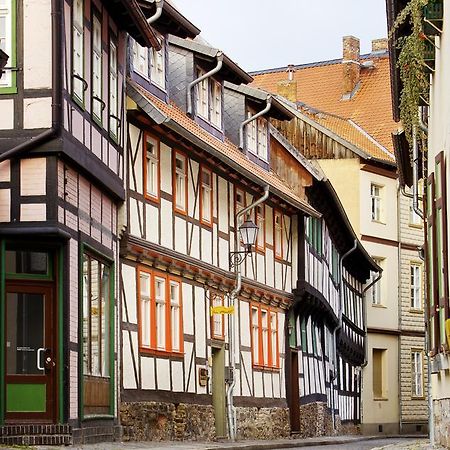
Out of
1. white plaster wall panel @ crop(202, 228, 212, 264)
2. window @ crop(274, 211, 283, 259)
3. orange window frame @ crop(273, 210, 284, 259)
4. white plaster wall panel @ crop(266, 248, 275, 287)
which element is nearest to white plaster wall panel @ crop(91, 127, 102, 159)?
white plaster wall panel @ crop(202, 228, 212, 264)

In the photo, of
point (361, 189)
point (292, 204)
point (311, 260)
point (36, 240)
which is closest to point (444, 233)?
point (36, 240)

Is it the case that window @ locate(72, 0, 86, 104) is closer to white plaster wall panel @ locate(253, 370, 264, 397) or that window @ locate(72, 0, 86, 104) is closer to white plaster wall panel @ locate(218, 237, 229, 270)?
white plaster wall panel @ locate(218, 237, 229, 270)

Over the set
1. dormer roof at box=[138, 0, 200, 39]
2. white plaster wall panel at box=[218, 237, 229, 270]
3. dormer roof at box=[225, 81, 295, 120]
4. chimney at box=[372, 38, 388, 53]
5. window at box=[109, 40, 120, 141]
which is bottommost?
white plaster wall panel at box=[218, 237, 229, 270]

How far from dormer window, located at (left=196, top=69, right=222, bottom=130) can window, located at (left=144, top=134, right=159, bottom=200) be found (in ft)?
15.6

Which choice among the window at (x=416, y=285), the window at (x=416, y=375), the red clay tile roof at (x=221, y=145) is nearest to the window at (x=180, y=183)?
the red clay tile roof at (x=221, y=145)

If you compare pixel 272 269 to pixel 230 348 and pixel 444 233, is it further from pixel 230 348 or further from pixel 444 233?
pixel 444 233

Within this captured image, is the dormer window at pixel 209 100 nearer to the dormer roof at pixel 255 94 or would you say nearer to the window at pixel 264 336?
the dormer roof at pixel 255 94

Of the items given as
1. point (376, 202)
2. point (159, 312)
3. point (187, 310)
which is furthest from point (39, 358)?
point (376, 202)

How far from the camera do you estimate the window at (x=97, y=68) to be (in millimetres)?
22000

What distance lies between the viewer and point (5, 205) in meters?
19.7

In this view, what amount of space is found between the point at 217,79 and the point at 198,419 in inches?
331

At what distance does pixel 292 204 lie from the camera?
116 feet

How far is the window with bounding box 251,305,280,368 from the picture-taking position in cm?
3416

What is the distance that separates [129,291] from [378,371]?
3480 centimetres
